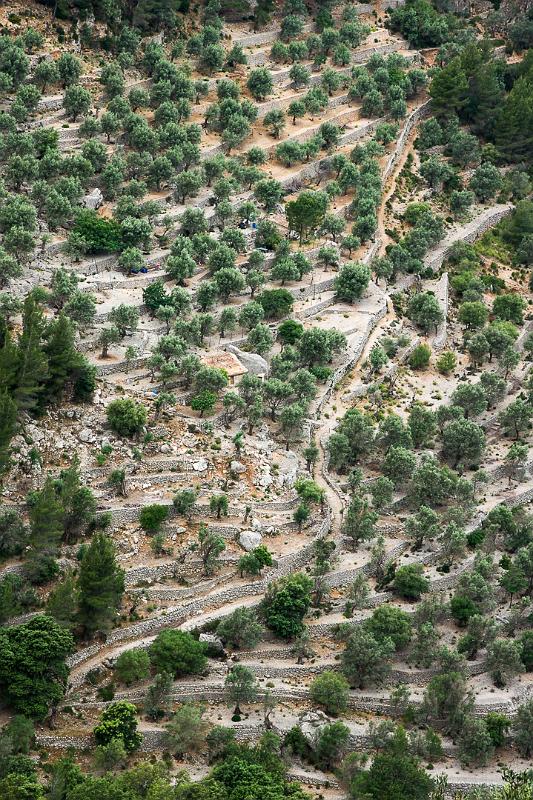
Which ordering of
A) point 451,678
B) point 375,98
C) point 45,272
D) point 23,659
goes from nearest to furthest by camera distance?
point 23,659 < point 451,678 < point 45,272 < point 375,98

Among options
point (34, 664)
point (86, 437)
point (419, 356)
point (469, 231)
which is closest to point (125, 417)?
point (86, 437)

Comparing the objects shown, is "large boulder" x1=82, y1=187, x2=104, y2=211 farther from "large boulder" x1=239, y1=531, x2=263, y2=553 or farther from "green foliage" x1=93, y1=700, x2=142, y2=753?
"green foliage" x1=93, y1=700, x2=142, y2=753

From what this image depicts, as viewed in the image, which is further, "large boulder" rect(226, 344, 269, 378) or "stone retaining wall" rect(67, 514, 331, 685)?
"large boulder" rect(226, 344, 269, 378)

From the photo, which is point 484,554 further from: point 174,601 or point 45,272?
point 45,272

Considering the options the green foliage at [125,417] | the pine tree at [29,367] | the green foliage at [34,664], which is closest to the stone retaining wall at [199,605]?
the green foliage at [34,664]

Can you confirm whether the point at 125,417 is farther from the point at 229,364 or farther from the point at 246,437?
the point at 229,364

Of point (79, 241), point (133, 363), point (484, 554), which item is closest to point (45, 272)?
point (79, 241)

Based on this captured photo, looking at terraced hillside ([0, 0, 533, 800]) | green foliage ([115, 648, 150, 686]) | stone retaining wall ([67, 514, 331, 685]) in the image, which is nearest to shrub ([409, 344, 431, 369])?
terraced hillside ([0, 0, 533, 800])
